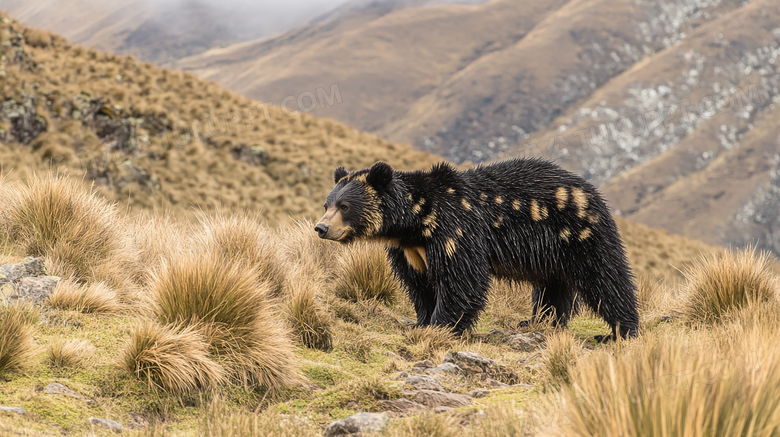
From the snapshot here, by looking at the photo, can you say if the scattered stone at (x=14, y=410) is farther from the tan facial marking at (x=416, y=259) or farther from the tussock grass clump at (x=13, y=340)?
the tan facial marking at (x=416, y=259)

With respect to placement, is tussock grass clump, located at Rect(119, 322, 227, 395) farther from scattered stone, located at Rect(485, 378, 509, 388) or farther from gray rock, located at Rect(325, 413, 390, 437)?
scattered stone, located at Rect(485, 378, 509, 388)

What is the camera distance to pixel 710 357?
279 cm

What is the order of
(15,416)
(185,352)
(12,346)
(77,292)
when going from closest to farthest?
(15,416) → (12,346) → (185,352) → (77,292)

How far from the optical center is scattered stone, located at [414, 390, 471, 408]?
3967mm

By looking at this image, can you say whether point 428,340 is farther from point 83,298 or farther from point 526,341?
point 83,298

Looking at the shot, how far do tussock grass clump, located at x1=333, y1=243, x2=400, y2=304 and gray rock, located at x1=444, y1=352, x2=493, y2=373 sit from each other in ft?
7.39

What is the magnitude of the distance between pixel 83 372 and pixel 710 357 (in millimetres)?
3705

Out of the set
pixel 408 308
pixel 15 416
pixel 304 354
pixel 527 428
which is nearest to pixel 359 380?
pixel 304 354

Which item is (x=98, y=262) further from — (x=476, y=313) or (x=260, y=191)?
(x=260, y=191)

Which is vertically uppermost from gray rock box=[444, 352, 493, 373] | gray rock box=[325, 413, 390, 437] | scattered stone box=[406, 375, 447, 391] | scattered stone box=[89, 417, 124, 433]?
scattered stone box=[89, 417, 124, 433]

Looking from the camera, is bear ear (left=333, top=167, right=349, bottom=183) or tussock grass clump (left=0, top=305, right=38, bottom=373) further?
bear ear (left=333, top=167, right=349, bottom=183)

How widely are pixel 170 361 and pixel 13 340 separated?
929 mm

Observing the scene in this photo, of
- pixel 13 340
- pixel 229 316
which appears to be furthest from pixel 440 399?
pixel 13 340

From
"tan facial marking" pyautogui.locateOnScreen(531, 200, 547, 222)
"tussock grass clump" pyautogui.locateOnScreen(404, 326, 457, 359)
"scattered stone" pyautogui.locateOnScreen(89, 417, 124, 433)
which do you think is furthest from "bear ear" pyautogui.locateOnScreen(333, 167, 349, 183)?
"scattered stone" pyautogui.locateOnScreen(89, 417, 124, 433)
